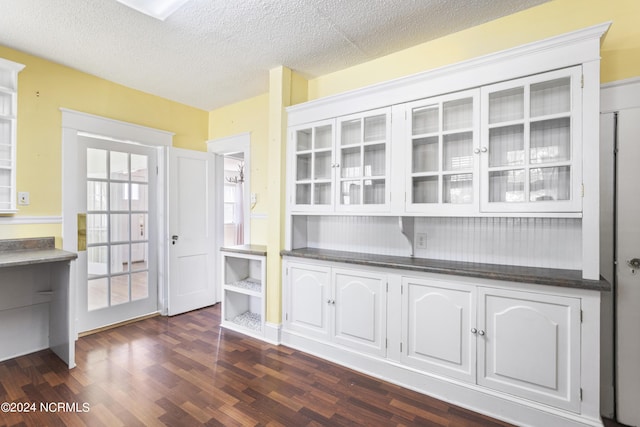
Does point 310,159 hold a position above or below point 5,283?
above

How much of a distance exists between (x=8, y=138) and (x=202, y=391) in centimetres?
268

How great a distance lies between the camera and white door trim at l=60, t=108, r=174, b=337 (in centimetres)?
295

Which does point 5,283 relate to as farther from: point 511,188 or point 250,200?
point 511,188

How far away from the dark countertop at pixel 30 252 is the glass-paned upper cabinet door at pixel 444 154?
2.78m

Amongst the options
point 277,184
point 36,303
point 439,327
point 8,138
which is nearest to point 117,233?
point 36,303

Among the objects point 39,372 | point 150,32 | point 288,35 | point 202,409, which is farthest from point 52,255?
point 288,35

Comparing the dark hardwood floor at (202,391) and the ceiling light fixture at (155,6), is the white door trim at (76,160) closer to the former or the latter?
the dark hardwood floor at (202,391)

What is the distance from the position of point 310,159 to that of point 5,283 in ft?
9.30

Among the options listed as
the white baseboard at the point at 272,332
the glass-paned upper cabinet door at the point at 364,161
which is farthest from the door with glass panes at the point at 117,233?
the glass-paned upper cabinet door at the point at 364,161

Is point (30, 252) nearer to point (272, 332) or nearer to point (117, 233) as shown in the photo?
point (117, 233)

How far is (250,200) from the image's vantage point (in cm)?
373

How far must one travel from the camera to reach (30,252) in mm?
2582

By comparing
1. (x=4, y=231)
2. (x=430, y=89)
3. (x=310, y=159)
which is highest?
(x=430, y=89)

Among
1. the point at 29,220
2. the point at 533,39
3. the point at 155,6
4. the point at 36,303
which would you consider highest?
the point at 155,6
